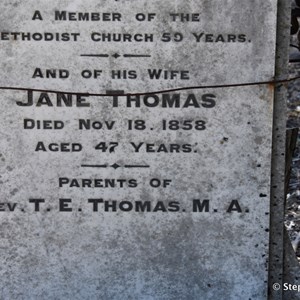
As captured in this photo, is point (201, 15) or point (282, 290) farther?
point (282, 290)

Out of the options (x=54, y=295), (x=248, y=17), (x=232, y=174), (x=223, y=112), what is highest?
(x=248, y=17)

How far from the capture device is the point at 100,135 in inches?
162

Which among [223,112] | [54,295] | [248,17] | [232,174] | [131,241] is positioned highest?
[248,17]

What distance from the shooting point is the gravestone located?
403 cm

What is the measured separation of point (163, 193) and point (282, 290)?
833 millimetres

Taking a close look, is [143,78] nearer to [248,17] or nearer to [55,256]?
[248,17]

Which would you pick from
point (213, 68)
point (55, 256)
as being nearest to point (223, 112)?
point (213, 68)

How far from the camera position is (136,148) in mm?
4117

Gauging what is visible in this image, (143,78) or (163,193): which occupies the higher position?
(143,78)

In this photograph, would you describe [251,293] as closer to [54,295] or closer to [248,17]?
[54,295]

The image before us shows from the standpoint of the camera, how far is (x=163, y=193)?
4152 mm

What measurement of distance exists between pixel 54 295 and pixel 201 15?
1608 millimetres

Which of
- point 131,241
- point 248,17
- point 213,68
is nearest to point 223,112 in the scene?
point 213,68

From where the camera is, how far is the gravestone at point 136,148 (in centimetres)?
403
